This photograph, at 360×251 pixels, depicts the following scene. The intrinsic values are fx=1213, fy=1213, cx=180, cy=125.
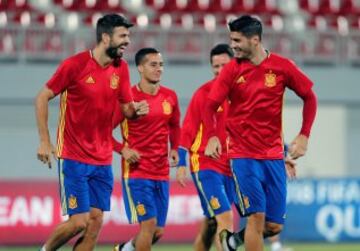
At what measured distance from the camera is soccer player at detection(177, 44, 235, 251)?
11.5 metres

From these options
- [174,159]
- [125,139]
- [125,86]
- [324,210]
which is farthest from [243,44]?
[324,210]

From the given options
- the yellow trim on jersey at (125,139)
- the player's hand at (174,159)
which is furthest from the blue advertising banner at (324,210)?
the yellow trim on jersey at (125,139)

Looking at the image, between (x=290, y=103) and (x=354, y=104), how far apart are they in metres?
1.23

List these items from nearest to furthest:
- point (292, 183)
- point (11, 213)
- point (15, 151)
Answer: point (11, 213) → point (292, 183) → point (15, 151)

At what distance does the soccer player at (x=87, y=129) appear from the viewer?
9.83 m

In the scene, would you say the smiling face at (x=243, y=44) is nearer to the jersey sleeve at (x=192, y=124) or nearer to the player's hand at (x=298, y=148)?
the player's hand at (x=298, y=148)

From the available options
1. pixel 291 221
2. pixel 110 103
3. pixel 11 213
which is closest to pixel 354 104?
pixel 291 221

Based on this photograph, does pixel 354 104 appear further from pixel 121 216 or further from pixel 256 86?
pixel 256 86

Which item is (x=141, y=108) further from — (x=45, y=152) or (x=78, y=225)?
(x=45, y=152)

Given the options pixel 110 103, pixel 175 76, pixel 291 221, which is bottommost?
pixel 291 221

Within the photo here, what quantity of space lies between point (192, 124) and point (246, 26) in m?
2.49

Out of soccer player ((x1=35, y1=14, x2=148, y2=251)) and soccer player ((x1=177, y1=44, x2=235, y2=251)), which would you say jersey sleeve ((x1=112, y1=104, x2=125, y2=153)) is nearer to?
soccer player ((x1=177, y1=44, x2=235, y2=251))

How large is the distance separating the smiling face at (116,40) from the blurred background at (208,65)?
292 inches

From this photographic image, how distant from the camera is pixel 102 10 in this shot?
22672 millimetres
